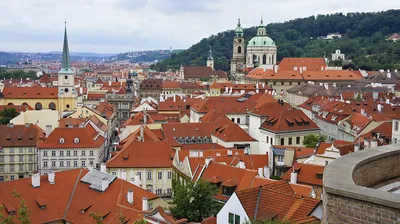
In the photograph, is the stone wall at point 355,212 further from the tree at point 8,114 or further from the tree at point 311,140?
the tree at point 8,114

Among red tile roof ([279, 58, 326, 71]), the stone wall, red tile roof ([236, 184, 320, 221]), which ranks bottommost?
red tile roof ([236, 184, 320, 221])

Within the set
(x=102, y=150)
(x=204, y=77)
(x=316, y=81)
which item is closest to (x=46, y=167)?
(x=102, y=150)

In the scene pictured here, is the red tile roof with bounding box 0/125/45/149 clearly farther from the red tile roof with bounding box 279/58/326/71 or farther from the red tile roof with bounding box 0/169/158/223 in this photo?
the red tile roof with bounding box 279/58/326/71

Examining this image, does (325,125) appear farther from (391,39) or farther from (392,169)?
(391,39)

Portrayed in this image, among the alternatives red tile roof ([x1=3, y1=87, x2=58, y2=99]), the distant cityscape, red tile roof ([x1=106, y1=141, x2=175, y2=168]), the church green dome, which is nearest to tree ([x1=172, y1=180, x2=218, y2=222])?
the distant cityscape

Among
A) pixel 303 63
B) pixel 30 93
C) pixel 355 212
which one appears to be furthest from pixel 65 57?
pixel 355 212

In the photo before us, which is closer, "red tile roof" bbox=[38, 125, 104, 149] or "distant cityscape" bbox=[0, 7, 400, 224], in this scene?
"distant cityscape" bbox=[0, 7, 400, 224]

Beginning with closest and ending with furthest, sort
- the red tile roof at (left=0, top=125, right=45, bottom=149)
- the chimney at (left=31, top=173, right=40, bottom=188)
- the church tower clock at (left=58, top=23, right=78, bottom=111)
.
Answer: the chimney at (left=31, top=173, right=40, bottom=188) < the red tile roof at (left=0, top=125, right=45, bottom=149) < the church tower clock at (left=58, top=23, right=78, bottom=111)
